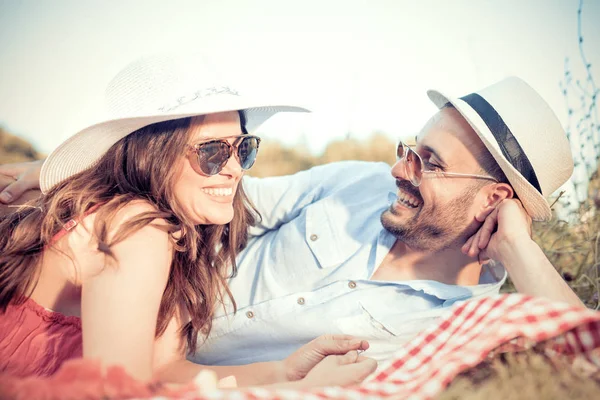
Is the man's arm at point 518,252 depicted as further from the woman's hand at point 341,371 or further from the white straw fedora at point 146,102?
the white straw fedora at point 146,102

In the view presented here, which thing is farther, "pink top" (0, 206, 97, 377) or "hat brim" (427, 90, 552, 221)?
"hat brim" (427, 90, 552, 221)

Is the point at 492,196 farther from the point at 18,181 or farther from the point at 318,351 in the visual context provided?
the point at 18,181

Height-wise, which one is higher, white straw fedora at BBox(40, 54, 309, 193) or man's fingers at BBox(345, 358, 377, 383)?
white straw fedora at BBox(40, 54, 309, 193)

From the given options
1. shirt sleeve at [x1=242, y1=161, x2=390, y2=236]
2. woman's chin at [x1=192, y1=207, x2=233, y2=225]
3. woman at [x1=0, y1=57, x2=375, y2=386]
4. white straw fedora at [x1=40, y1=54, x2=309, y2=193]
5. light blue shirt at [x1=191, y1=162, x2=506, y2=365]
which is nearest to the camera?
woman at [x1=0, y1=57, x2=375, y2=386]

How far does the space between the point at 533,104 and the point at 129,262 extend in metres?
2.44

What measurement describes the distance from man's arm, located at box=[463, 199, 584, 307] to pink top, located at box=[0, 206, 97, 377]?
218 cm

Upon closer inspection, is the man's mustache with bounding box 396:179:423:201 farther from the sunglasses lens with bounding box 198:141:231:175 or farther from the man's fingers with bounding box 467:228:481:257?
the sunglasses lens with bounding box 198:141:231:175

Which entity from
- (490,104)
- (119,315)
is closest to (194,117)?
(119,315)

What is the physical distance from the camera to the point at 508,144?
9.49 ft

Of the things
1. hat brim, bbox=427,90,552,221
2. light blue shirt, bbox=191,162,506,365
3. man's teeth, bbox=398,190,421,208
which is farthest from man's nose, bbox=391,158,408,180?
hat brim, bbox=427,90,552,221

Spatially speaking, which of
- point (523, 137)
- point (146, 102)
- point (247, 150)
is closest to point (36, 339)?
point (146, 102)

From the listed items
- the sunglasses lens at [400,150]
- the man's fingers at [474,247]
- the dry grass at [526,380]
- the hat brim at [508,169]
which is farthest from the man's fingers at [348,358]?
the sunglasses lens at [400,150]

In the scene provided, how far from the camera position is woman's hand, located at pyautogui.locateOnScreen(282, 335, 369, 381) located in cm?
225

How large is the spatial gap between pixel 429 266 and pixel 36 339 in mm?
2354
